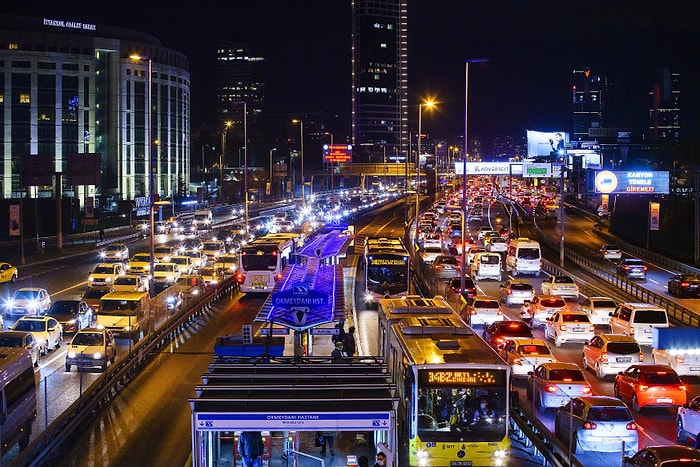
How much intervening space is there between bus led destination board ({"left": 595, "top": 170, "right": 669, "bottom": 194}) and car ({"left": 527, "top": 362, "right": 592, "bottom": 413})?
37058mm

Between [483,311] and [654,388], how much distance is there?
12856 mm

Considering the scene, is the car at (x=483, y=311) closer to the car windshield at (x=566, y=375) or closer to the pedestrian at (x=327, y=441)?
the car windshield at (x=566, y=375)

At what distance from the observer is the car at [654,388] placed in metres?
19.9

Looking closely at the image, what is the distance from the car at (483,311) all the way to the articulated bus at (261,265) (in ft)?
37.1

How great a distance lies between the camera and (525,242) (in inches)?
2055

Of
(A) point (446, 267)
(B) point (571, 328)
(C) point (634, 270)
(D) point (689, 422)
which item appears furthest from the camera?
(C) point (634, 270)

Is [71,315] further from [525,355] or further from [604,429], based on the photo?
[604,429]

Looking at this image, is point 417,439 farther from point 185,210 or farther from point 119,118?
point 119,118

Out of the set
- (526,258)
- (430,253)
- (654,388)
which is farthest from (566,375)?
(430,253)

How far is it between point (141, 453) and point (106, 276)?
1131 inches

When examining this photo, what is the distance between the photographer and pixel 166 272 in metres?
45.3

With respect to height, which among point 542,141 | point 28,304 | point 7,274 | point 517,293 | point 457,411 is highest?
point 542,141

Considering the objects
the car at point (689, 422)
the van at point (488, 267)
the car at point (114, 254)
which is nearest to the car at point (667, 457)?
the car at point (689, 422)

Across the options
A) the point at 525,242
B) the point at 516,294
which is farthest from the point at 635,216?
the point at 516,294
